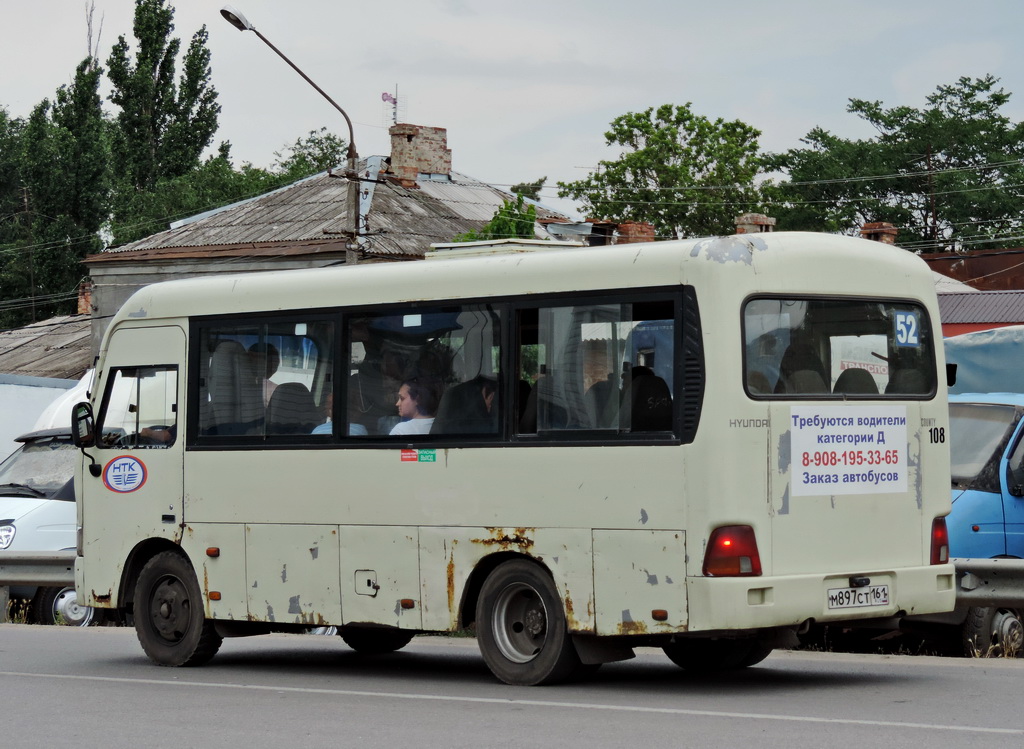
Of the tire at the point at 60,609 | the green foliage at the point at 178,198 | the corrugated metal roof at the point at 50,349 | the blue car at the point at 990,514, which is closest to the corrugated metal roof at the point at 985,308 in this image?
the corrugated metal roof at the point at 50,349

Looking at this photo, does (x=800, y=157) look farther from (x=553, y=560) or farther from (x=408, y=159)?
(x=553, y=560)

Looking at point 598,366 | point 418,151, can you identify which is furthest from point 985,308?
point 598,366

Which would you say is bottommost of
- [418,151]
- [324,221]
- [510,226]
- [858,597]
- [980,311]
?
[858,597]

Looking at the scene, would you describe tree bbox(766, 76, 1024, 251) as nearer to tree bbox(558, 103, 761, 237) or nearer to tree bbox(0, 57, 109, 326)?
tree bbox(558, 103, 761, 237)

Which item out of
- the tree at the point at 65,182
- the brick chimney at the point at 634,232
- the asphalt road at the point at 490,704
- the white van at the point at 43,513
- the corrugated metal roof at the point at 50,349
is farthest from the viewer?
the tree at the point at 65,182

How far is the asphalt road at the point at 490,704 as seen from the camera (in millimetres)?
8492

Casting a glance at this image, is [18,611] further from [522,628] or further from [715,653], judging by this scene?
[715,653]

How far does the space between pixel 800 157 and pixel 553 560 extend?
65788mm

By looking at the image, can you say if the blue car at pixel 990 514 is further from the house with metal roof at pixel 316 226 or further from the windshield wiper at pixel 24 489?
the house with metal roof at pixel 316 226

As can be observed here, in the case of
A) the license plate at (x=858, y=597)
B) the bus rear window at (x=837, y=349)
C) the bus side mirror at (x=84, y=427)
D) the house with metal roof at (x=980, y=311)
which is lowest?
the license plate at (x=858, y=597)

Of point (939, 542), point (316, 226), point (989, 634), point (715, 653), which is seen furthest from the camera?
point (316, 226)

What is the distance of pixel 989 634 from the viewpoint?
12.8 m

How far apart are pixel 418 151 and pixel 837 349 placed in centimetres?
4708

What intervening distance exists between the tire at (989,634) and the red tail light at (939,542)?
238cm
